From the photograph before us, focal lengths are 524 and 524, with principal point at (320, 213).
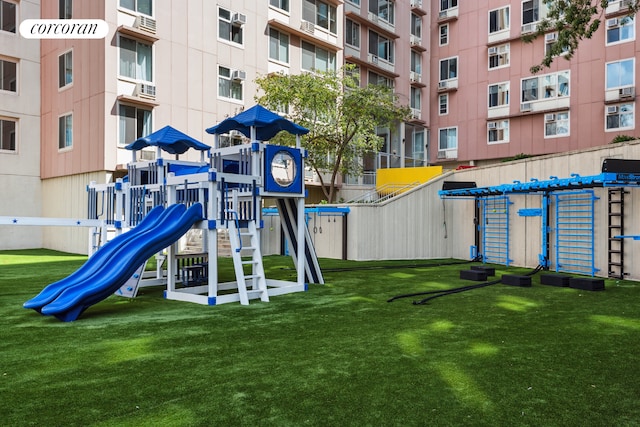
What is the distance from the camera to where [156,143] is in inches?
468

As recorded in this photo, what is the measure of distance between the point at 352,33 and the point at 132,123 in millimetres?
16007

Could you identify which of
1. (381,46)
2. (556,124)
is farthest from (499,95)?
(381,46)

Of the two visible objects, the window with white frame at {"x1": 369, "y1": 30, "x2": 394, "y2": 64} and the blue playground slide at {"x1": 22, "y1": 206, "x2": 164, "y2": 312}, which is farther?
the window with white frame at {"x1": 369, "y1": 30, "x2": 394, "y2": 64}

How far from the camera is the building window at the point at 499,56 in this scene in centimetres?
3297

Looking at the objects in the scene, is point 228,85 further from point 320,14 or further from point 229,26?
point 320,14

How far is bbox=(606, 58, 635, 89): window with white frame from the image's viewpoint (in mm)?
27844

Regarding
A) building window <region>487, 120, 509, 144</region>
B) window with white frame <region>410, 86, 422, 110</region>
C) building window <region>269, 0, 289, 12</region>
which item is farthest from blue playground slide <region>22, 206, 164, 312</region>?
window with white frame <region>410, 86, 422, 110</region>

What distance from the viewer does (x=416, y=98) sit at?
36406mm

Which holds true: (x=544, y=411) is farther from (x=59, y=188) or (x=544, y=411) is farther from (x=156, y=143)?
(x=59, y=188)

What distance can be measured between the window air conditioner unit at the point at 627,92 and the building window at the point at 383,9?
14.2 m

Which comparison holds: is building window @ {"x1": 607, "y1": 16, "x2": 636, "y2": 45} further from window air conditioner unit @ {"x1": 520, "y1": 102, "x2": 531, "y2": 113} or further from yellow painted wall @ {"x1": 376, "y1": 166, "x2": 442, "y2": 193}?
yellow painted wall @ {"x1": 376, "y1": 166, "x2": 442, "y2": 193}

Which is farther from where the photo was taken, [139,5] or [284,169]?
[139,5]

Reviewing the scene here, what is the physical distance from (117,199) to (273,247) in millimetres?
10365

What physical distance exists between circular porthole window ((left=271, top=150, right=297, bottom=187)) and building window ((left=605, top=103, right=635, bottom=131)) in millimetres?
24182
